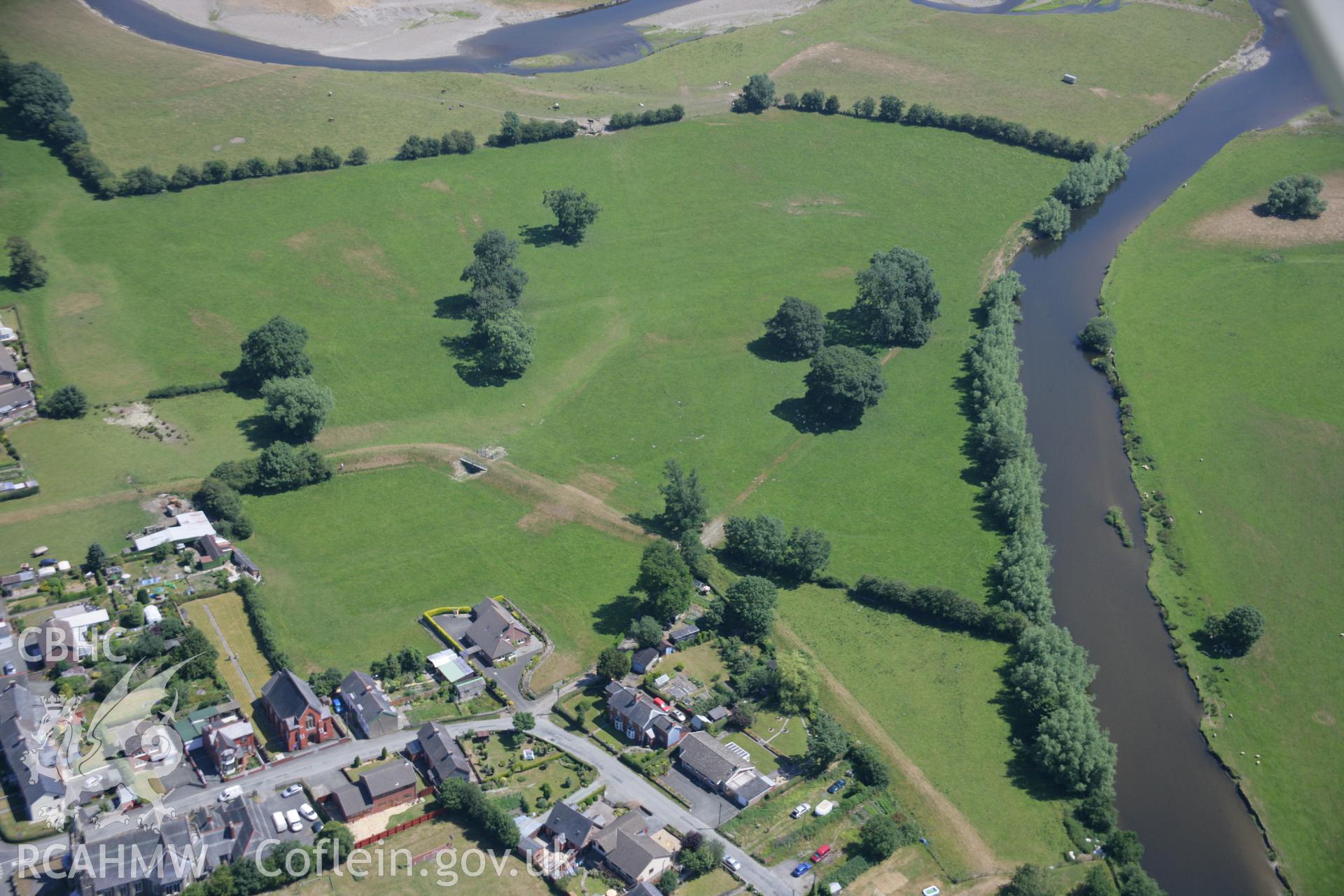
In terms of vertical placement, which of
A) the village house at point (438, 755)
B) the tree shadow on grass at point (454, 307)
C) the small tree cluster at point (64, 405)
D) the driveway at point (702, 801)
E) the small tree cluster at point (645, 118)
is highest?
the small tree cluster at point (645, 118)

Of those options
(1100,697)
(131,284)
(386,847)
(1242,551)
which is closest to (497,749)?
(386,847)

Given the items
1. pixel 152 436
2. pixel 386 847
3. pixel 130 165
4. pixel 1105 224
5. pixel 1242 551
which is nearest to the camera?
pixel 386 847

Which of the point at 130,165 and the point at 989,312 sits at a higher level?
the point at 130,165

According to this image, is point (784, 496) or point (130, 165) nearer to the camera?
point (784, 496)

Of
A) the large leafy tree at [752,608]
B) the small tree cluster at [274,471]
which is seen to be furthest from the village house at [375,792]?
the small tree cluster at [274,471]

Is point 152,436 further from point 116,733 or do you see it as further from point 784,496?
point 784,496

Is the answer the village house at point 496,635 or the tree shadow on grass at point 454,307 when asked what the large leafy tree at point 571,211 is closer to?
the tree shadow on grass at point 454,307

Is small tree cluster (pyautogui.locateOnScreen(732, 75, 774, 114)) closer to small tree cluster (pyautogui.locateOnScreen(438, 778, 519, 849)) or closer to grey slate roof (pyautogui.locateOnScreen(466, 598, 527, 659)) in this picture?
grey slate roof (pyautogui.locateOnScreen(466, 598, 527, 659))
